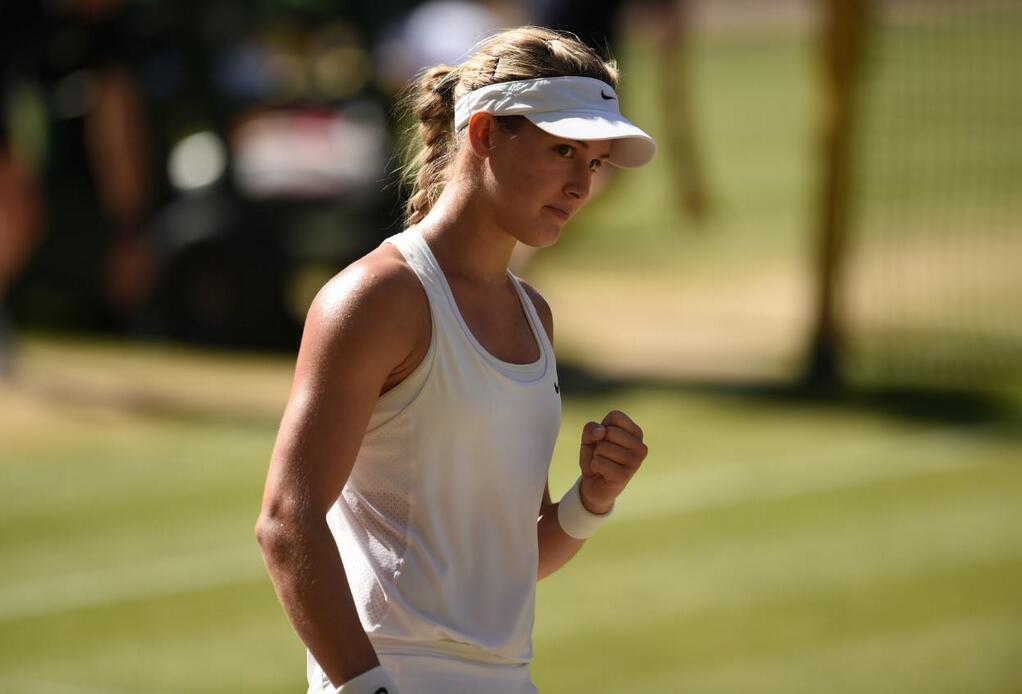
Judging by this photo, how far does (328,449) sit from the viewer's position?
9.37 feet

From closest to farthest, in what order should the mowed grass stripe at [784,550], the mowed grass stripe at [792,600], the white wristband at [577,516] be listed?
the white wristband at [577,516], the mowed grass stripe at [792,600], the mowed grass stripe at [784,550]

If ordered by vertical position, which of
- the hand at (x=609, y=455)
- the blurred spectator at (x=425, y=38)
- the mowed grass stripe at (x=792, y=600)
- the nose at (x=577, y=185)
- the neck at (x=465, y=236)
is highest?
the blurred spectator at (x=425, y=38)

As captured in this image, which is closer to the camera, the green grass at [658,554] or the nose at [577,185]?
the nose at [577,185]

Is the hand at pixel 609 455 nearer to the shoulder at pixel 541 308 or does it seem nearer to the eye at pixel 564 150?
the shoulder at pixel 541 308

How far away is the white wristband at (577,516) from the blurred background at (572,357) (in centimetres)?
315

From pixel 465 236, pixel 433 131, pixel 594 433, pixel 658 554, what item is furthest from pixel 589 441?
pixel 658 554

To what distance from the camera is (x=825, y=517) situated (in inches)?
363

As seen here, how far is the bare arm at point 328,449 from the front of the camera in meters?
2.81

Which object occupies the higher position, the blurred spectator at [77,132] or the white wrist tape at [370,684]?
the blurred spectator at [77,132]

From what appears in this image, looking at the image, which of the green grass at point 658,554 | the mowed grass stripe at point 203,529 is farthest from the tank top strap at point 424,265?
the mowed grass stripe at point 203,529

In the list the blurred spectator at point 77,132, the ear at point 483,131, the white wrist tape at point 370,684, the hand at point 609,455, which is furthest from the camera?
the blurred spectator at point 77,132

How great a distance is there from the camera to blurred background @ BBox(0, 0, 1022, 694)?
7.30 metres

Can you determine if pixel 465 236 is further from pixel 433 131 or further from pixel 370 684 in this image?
pixel 370 684

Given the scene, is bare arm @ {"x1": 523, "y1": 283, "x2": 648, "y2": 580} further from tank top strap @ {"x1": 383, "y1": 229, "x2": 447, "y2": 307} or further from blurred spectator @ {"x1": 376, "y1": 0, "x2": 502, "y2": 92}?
blurred spectator @ {"x1": 376, "y1": 0, "x2": 502, "y2": 92}
